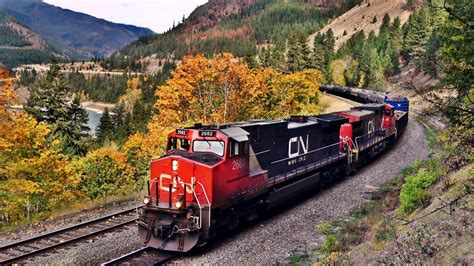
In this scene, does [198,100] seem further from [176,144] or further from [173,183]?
[173,183]

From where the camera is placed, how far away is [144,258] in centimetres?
1280

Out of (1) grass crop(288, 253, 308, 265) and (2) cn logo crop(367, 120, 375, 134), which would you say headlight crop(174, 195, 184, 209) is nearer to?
(1) grass crop(288, 253, 308, 265)

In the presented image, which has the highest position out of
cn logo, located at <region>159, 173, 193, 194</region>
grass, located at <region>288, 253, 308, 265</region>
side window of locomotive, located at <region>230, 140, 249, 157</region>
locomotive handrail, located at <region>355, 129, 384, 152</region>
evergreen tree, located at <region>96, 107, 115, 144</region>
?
side window of locomotive, located at <region>230, 140, 249, 157</region>

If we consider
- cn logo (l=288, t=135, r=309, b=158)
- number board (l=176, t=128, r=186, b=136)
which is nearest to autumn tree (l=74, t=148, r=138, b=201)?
cn logo (l=288, t=135, r=309, b=158)

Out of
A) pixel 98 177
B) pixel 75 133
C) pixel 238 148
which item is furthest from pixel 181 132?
pixel 75 133

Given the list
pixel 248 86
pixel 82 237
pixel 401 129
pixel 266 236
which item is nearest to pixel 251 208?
pixel 266 236

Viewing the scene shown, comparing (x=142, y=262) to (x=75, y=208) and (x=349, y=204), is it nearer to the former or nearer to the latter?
(x=75, y=208)

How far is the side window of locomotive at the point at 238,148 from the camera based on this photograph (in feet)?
47.3

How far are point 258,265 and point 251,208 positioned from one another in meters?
3.73

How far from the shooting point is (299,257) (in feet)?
42.1

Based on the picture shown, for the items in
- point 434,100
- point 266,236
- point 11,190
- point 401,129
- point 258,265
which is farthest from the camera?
point 401,129

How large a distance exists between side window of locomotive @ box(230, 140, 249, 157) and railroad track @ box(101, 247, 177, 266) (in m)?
3.86

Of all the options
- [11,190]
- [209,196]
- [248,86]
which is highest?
[248,86]

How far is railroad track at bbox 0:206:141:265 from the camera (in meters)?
12.8
